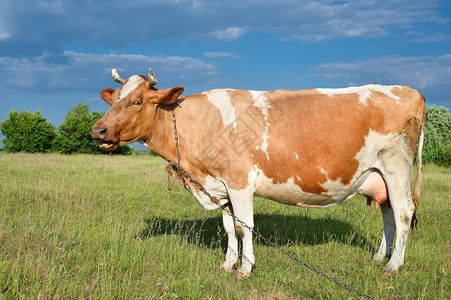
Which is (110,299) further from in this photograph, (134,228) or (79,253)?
(134,228)

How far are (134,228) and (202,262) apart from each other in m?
2.09

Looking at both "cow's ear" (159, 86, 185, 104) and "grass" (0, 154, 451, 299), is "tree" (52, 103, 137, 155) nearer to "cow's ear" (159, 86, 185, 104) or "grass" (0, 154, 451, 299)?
"grass" (0, 154, 451, 299)

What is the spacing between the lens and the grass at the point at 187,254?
14.9 ft

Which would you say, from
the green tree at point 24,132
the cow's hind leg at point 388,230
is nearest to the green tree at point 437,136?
the cow's hind leg at point 388,230

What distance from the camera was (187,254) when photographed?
592 centimetres

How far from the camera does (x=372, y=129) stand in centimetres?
536

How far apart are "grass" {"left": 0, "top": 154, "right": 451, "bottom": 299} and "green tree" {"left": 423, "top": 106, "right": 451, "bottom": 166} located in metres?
17.7

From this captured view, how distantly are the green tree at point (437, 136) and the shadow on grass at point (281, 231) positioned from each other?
818 inches

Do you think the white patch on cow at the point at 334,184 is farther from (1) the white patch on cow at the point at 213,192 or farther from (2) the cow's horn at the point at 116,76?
(2) the cow's horn at the point at 116,76

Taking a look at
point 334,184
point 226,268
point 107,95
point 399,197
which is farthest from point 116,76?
point 399,197

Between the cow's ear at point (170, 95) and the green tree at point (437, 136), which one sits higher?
the cow's ear at point (170, 95)

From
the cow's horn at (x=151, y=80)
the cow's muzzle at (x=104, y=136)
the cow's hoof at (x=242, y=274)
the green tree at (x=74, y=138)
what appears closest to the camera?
the cow's muzzle at (x=104, y=136)

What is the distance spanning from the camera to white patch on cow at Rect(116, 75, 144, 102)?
515 centimetres

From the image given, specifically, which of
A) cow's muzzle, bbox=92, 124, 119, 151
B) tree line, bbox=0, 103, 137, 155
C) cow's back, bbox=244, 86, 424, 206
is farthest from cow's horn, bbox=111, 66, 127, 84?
tree line, bbox=0, 103, 137, 155
